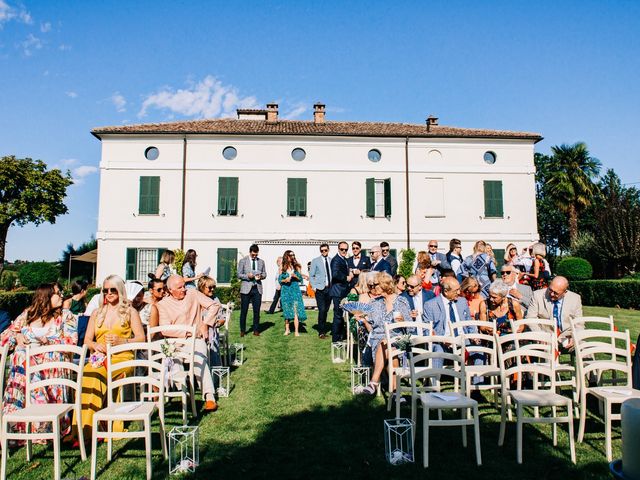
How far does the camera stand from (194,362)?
5.59 metres

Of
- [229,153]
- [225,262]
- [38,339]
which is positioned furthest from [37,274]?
[38,339]

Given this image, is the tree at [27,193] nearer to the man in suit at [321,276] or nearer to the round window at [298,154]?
the round window at [298,154]

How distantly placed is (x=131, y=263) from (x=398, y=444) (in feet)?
61.2

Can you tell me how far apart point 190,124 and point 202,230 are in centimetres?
577

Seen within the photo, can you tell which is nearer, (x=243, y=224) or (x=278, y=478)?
(x=278, y=478)

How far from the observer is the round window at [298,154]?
21.5 meters

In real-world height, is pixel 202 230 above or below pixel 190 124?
below

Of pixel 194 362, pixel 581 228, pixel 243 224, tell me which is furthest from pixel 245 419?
pixel 581 228

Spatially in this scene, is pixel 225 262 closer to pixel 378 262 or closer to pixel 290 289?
pixel 290 289

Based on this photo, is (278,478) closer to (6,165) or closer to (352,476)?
(352,476)

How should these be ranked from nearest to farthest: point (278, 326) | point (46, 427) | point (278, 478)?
point (278, 478) < point (46, 427) < point (278, 326)

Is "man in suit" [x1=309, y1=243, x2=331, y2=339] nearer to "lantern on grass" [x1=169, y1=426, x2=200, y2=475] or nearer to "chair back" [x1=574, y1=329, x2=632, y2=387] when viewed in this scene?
"chair back" [x1=574, y1=329, x2=632, y2=387]

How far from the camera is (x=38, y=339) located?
489cm

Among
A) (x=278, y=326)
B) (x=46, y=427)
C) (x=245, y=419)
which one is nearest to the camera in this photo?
(x=46, y=427)
